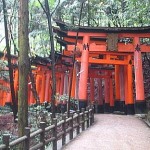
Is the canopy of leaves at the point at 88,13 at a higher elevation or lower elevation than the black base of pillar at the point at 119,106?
higher

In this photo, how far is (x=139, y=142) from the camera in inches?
356

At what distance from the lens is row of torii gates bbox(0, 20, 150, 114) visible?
16.3 metres

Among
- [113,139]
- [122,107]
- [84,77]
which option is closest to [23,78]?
[113,139]

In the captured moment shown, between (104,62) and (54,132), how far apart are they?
9.99 metres

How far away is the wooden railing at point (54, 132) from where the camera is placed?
538 centimetres

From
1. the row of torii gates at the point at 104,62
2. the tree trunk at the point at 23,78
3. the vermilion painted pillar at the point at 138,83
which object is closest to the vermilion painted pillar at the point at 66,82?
the row of torii gates at the point at 104,62

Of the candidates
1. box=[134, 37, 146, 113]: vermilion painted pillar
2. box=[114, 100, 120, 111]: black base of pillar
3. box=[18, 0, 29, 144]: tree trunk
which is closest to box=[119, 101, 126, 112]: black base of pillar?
box=[114, 100, 120, 111]: black base of pillar

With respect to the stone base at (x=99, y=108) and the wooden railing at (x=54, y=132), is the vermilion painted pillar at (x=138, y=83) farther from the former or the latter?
the stone base at (x=99, y=108)

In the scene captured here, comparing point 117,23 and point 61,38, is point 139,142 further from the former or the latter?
point 117,23

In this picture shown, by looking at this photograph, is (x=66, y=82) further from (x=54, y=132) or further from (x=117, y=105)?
(x=54, y=132)

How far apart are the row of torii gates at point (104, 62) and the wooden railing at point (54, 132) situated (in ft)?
11.5

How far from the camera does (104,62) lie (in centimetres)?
1731

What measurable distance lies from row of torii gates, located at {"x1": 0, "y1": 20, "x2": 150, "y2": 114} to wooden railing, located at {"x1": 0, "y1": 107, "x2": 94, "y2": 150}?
3.50 meters

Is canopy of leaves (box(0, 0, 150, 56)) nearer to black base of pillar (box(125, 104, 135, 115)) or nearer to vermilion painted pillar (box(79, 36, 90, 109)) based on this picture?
vermilion painted pillar (box(79, 36, 90, 109))
